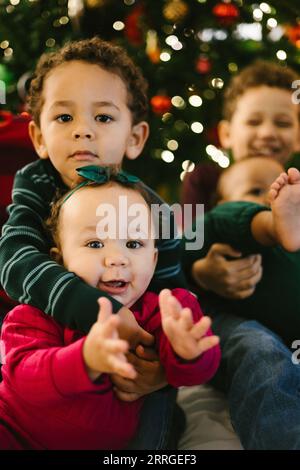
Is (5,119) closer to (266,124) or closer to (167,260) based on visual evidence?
(167,260)

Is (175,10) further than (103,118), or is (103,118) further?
(175,10)

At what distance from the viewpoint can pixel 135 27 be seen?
1.87m

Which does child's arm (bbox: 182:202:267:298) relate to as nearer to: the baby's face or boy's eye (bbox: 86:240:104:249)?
the baby's face

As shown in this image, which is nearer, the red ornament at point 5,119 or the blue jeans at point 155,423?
the blue jeans at point 155,423

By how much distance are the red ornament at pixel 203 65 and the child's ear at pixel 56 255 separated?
123 centimetres

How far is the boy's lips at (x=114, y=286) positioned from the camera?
29.9 inches

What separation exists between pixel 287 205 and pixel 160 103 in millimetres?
1043

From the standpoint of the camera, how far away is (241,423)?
86 cm

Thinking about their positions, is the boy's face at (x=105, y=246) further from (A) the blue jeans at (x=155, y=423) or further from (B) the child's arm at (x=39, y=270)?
(A) the blue jeans at (x=155, y=423)

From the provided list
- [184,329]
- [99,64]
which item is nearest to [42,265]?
[184,329]

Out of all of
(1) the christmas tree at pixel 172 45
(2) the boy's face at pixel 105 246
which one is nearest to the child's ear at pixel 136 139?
(2) the boy's face at pixel 105 246

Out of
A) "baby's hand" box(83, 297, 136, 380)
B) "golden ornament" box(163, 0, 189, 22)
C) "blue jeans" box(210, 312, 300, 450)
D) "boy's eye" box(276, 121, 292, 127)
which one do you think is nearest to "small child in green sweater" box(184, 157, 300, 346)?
"blue jeans" box(210, 312, 300, 450)

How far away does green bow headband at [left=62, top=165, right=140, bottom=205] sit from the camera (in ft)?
2.65

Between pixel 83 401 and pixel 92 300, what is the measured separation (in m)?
0.13
